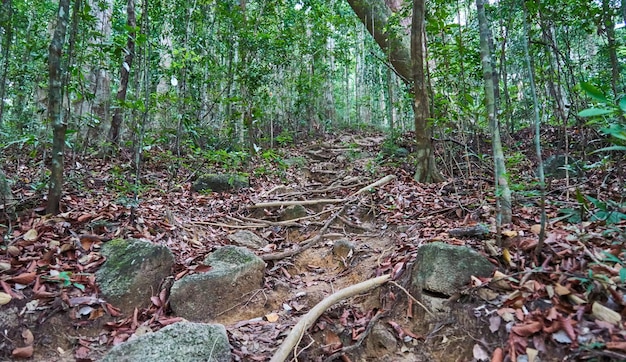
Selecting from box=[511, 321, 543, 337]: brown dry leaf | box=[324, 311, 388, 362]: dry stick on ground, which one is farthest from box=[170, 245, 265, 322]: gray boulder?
box=[511, 321, 543, 337]: brown dry leaf

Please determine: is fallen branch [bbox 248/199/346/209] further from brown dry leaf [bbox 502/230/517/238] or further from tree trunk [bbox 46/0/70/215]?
brown dry leaf [bbox 502/230/517/238]

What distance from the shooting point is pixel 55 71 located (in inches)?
145

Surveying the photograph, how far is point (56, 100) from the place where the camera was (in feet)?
12.2

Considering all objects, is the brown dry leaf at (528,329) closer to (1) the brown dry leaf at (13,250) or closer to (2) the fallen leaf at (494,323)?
(2) the fallen leaf at (494,323)

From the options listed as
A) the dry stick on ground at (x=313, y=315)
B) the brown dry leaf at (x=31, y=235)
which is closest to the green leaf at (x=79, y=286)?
the brown dry leaf at (x=31, y=235)

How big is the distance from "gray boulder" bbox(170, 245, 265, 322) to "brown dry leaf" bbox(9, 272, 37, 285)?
1058 millimetres

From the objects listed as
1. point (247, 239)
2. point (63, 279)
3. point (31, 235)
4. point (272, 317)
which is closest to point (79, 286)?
point (63, 279)

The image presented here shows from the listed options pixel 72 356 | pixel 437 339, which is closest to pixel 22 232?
pixel 72 356

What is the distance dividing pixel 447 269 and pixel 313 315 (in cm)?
109

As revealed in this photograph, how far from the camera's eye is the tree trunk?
12.1 feet

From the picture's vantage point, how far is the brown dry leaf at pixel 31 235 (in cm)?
335

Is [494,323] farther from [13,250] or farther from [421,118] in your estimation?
[421,118]

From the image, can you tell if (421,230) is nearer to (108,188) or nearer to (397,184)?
(397,184)

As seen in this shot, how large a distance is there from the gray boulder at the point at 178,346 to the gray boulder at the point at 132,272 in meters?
0.79
